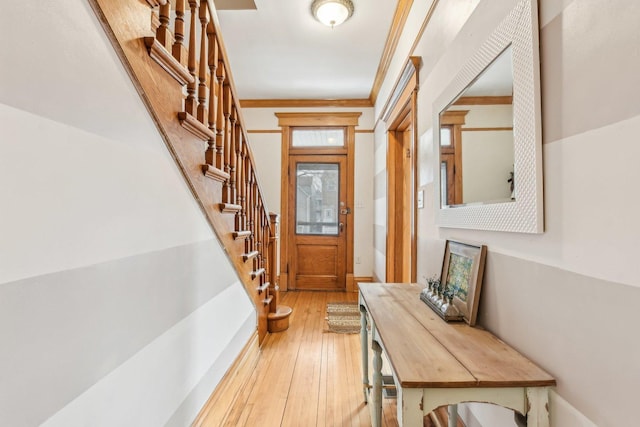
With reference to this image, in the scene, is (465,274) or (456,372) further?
(465,274)

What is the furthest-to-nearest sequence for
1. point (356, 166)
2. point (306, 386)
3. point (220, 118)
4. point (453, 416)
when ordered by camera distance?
point (356, 166) < point (306, 386) < point (220, 118) < point (453, 416)

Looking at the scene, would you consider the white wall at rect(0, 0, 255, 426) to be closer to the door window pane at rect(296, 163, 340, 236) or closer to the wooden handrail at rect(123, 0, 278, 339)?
the wooden handrail at rect(123, 0, 278, 339)

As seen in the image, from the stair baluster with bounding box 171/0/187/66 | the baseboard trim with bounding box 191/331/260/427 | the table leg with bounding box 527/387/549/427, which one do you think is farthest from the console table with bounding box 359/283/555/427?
the stair baluster with bounding box 171/0/187/66

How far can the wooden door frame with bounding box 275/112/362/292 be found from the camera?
14.8 feet

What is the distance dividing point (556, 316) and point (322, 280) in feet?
12.5

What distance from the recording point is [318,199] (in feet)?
14.9

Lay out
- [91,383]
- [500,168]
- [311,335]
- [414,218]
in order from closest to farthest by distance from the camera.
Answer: [91,383] → [500,168] → [414,218] → [311,335]

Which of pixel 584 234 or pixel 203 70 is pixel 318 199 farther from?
pixel 584 234

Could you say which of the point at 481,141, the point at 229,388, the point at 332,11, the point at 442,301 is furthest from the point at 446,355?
the point at 332,11

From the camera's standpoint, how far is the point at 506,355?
955 millimetres

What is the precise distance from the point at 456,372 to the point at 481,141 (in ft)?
2.85

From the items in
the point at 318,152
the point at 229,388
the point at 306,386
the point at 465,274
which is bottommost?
the point at 306,386

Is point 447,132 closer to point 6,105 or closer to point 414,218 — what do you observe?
point 414,218

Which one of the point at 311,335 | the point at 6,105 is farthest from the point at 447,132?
the point at 311,335
